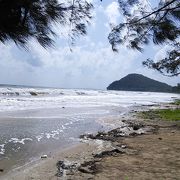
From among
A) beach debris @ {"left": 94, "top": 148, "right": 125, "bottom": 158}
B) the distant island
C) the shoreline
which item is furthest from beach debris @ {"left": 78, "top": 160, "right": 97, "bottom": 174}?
the distant island

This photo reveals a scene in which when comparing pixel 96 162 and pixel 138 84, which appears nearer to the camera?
→ pixel 96 162

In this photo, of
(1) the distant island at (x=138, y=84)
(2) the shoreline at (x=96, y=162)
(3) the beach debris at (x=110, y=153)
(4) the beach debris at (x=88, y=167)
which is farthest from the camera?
(1) the distant island at (x=138, y=84)

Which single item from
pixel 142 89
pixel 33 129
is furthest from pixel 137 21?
pixel 142 89

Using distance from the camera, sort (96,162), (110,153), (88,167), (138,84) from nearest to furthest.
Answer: (88,167)
(96,162)
(110,153)
(138,84)

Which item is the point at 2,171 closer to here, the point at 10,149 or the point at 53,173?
the point at 53,173

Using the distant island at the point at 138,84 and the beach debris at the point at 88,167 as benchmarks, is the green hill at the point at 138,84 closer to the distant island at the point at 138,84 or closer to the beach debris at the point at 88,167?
the distant island at the point at 138,84

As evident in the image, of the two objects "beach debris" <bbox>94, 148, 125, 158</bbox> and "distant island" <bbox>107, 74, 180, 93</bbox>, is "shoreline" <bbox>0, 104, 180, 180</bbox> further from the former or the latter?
"distant island" <bbox>107, 74, 180, 93</bbox>

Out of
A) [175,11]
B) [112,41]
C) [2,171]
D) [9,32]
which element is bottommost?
[2,171]

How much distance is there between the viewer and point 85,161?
7.07 m

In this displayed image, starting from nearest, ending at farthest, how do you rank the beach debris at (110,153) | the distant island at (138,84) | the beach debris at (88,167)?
1. the beach debris at (88,167)
2. the beach debris at (110,153)
3. the distant island at (138,84)

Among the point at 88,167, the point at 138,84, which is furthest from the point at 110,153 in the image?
the point at 138,84

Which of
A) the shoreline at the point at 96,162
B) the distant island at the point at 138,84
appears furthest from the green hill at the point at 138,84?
the shoreline at the point at 96,162

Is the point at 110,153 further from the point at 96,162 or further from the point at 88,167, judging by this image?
the point at 88,167

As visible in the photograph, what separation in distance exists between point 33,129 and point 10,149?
3.93 m
